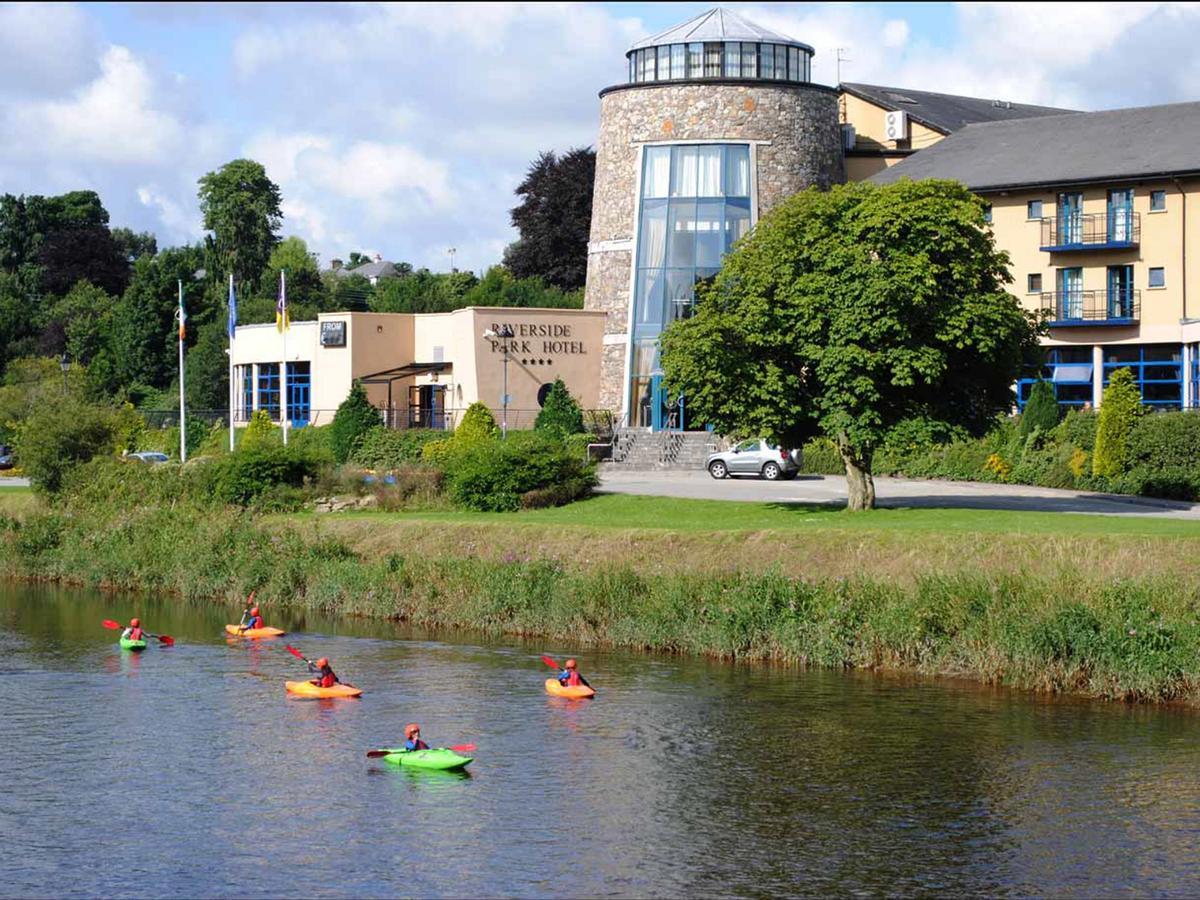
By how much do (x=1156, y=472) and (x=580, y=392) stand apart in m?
27.7

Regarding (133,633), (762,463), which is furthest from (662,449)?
(133,633)

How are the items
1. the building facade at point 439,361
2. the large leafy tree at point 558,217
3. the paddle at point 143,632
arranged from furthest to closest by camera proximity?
1. the large leafy tree at point 558,217
2. the building facade at point 439,361
3. the paddle at point 143,632

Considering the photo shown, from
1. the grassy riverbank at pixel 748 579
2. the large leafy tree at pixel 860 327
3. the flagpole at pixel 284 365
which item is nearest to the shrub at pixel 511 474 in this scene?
the grassy riverbank at pixel 748 579

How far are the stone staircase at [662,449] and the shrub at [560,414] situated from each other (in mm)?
1701

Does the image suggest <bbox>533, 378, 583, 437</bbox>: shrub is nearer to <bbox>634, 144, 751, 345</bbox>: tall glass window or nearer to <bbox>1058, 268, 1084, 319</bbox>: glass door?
<bbox>634, 144, 751, 345</bbox>: tall glass window

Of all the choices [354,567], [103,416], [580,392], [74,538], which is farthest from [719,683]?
[580,392]

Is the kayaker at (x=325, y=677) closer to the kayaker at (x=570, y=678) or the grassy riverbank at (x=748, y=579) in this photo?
the kayaker at (x=570, y=678)

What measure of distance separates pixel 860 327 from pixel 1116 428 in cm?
1672

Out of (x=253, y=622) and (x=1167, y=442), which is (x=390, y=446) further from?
(x=1167, y=442)

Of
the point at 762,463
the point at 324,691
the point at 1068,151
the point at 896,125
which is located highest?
the point at 896,125

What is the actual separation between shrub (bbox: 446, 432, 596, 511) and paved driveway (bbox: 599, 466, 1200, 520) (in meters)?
1.95

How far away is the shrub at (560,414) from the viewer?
64.1 m

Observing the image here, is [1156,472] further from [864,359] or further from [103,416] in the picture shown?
[103,416]

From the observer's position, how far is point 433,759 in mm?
23438
